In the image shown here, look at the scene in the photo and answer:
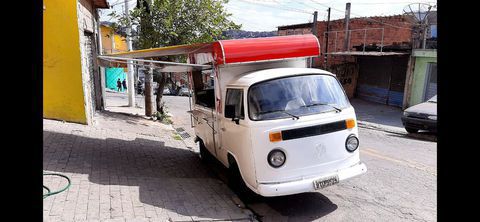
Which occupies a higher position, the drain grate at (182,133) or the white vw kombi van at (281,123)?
the white vw kombi van at (281,123)

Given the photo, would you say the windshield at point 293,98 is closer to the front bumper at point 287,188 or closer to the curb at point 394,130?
the front bumper at point 287,188

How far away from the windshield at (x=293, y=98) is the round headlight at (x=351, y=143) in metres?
0.48

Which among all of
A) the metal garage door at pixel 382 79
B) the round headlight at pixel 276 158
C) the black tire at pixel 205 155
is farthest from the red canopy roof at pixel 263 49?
the metal garage door at pixel 382 79

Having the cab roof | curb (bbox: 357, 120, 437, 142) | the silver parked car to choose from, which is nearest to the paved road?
the cab roof

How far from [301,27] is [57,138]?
75.9ft

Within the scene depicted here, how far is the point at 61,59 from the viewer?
8836 mm

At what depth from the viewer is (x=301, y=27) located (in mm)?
27500

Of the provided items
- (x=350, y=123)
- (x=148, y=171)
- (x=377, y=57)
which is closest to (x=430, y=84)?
(x=377, y=57)

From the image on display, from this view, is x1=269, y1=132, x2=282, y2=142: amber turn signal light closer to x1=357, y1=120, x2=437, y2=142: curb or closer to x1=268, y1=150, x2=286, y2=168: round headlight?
x1=268, y1=150, x2=286, y2=168: round headlight

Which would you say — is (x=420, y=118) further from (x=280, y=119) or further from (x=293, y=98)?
(x=280, y=119)

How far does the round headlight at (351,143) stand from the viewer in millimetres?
5074

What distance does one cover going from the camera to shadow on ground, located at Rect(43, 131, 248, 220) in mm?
5070
